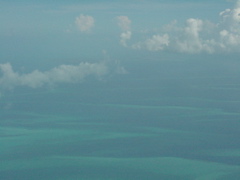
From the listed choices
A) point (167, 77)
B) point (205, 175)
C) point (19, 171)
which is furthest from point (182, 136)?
point (167, 77)

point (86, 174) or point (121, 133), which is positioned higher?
point (121, 133)

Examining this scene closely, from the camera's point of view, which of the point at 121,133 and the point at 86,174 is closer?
the point at 86,174

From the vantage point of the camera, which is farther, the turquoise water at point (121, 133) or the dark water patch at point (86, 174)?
the turquoise water at point (121, 133)

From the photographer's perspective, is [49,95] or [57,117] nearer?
[57,117]

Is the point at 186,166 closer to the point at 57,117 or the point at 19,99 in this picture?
the point at 57,117

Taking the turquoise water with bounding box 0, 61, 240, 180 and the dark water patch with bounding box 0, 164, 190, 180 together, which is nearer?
the dark water patch with bounding box 0, 164, 190, 180

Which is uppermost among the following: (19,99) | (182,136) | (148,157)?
(19,99)

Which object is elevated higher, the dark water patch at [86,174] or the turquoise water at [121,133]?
the turquoise water at [121,133]

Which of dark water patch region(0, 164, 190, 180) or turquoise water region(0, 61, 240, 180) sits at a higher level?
turquoise water region(0, 61, 240, 180)
